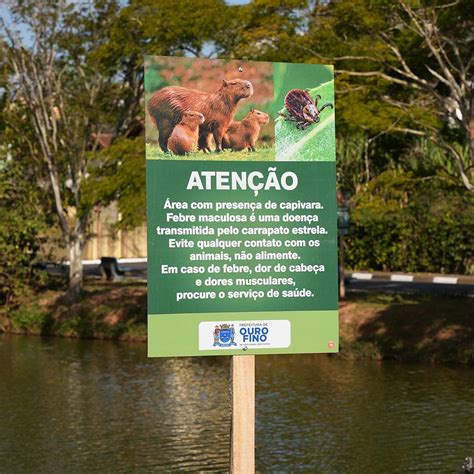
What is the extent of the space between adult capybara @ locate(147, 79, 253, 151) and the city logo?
5.20 ft

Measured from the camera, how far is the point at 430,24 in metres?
26.8

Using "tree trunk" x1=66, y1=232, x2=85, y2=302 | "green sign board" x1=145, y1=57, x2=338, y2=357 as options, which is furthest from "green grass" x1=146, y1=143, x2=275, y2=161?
"tree trunk" x1=66, y1=232, x2=85, y2=302

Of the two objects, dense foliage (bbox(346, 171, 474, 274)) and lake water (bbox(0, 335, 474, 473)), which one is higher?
dense foliage (bbox(346, 171, 474, 274))

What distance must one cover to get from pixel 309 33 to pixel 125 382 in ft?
35.8

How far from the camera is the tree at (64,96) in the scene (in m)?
36.9

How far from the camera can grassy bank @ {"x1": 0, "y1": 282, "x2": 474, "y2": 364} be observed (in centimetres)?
2945

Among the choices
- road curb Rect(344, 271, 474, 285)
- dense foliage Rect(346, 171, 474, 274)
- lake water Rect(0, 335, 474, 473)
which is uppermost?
dense foliage Rect(346, 171, 474, 274)

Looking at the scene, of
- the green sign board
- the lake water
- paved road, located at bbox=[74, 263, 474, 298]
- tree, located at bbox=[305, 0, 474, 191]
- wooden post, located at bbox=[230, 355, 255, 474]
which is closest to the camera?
the green sign board

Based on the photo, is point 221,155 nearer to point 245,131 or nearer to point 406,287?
point 245,131

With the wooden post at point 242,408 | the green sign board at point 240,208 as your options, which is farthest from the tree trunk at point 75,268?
the green sign board at point 240,208

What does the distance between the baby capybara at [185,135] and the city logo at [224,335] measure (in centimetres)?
158

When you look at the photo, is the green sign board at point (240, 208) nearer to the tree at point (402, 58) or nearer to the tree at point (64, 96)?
the tree at point (402, 58)

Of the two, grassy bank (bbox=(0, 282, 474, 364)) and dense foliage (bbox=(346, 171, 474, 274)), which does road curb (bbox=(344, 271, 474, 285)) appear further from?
grassy bank (bbox=(0, 282, 474, 364))

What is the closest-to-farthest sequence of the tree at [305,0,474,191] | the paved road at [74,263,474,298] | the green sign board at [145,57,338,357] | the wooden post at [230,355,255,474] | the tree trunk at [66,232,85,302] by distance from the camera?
the green sign board at [145,57,338,357], the wooden post at [230,355,255,474], the tree at [305,0,474,191], the paved road at [74,263,474,298], the tree trunk at [66,232,85,302]
